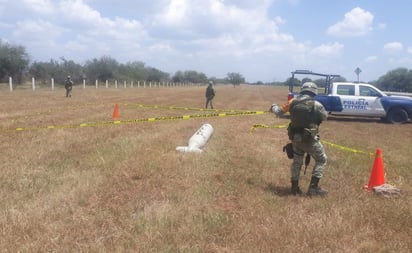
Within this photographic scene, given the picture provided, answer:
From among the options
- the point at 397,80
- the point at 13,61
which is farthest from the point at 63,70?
the point at 397,80

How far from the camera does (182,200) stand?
619 cm

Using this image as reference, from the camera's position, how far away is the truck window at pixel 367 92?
19031mm

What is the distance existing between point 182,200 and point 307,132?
205cm

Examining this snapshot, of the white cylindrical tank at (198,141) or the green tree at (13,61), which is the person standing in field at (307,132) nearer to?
the white cylindrical tank at (198,141)

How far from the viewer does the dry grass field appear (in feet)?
16.0

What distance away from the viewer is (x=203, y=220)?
17.9 ft

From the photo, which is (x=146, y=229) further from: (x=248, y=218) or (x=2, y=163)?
(x=2, y=163)

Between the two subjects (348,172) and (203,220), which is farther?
(348,172)

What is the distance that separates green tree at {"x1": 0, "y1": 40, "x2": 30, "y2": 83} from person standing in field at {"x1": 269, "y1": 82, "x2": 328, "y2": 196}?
48131 millimetres

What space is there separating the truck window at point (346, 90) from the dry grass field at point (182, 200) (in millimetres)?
8014

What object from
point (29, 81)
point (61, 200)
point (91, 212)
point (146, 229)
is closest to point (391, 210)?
point (146, 229)

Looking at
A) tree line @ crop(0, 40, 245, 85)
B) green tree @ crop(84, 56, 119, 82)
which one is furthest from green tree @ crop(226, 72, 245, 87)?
green tree @ crop(84, 56, 119, 82)

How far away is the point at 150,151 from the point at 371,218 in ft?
16.7

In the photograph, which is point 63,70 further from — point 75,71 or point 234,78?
point 234,78
